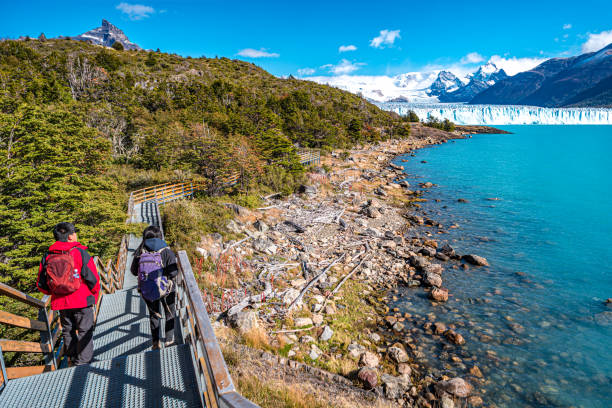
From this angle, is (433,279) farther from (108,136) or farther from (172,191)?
(108,136)

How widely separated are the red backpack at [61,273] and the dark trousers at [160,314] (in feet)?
3.28

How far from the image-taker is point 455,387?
7.59m

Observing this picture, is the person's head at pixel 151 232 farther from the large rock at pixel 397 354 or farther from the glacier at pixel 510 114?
the glacier at pixel 510 114

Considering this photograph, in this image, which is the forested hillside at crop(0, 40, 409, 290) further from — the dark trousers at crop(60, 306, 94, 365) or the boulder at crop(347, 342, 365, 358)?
the boulder at crop(347, 342, 365, 358)

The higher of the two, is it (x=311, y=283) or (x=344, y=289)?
(x=311, y=283)

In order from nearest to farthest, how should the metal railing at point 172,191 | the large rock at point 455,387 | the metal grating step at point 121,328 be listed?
the metal grating step at point 121,328 < the large rock at point 455,387 < the metal railing at point 172,191

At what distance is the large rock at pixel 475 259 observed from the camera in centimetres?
1500

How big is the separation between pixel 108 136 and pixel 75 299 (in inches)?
1222

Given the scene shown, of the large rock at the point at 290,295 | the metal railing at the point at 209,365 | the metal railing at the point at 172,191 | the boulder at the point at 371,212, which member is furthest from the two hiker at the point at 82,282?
the boulder at the point at 371,212

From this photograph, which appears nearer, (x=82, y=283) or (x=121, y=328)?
(x=82, y=283)

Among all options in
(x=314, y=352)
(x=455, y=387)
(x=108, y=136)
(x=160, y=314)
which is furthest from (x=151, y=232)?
(x=108, y=136)

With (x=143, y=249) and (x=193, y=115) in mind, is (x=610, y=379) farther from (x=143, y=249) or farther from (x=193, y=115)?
(x=193, y=115)

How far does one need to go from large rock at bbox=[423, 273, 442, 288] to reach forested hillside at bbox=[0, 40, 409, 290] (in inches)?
536

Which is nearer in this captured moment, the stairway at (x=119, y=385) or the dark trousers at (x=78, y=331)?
the stairway at (x=119, y=385)
